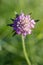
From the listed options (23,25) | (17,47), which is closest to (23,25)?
(23,25)

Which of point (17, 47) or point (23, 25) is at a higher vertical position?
point (17, 47)

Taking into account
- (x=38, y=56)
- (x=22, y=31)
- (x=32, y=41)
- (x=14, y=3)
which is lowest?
(x=22, y=31)

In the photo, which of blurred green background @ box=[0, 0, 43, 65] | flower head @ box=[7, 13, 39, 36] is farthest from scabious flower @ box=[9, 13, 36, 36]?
blurred green background @ box=[0, 0, 43, 65]

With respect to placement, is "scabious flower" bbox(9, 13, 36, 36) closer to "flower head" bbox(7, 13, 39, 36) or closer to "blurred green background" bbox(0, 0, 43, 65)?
"flower head" bbox(7, 13, 39, 36)

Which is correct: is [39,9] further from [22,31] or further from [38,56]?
[22,31]

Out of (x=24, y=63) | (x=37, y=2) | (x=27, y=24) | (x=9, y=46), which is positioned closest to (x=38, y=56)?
(x=24, y=63)

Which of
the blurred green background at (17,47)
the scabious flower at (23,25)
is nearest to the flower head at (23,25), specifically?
the scabious flower at (23,25)

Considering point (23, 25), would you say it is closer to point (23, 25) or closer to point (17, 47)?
point (23, 25)

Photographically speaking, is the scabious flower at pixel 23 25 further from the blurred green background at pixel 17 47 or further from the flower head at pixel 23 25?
the blurred green background at pixel 17 47
